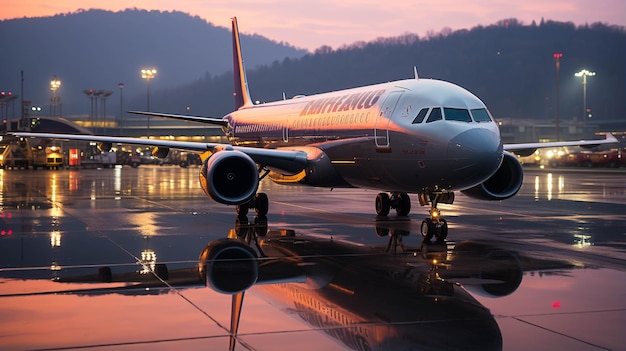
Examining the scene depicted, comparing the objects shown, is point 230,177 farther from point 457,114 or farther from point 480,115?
point 480,115

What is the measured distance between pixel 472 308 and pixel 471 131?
742cm

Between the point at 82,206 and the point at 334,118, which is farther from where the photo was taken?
the point at 82,206

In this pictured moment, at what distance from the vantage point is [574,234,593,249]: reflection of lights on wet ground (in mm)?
17000

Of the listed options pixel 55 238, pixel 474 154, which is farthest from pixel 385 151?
pixel 55 238

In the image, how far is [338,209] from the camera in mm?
27031

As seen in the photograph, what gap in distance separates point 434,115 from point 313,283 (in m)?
6.91

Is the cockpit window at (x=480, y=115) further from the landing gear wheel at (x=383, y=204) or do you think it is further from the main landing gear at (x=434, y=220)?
the landing gear wheel at (x=383, y=204)

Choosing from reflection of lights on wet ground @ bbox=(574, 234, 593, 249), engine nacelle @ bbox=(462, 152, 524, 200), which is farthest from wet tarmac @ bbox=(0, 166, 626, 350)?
engine nacelle @ bbox=(462, 152, 524, 200)

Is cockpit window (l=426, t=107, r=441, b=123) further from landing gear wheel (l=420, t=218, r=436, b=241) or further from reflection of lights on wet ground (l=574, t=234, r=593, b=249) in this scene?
reflection of lights on wet ground (l=574, t=234, r=593, b=249)

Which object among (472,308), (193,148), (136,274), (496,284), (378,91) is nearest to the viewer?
(472,308)

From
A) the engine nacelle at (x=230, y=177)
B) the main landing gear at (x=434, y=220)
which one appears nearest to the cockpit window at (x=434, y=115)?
the main landing gear at (x=434, y=220)

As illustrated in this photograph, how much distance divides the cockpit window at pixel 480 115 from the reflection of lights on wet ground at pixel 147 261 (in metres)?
7.32

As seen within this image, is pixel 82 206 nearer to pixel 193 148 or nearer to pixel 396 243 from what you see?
pixel 193 148

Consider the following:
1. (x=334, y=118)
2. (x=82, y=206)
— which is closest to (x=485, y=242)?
(x=334, y=118)
